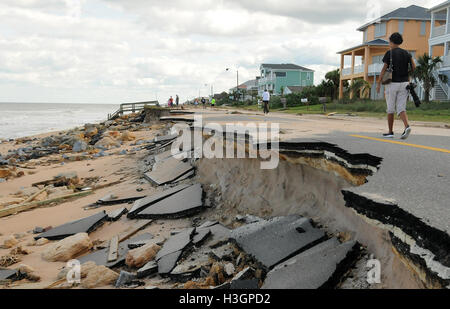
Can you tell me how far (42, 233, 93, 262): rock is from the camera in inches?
236

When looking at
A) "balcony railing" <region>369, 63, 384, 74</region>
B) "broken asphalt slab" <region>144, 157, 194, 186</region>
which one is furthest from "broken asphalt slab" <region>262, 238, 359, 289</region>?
"balcony railing" <region>369, 63, 384, 74</region>

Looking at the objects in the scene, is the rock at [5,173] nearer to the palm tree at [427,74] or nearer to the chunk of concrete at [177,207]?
the chunk of concrete at [177,207]

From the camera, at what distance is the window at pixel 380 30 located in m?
38.4

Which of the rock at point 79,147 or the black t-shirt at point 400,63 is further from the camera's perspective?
the rock at point 79,147

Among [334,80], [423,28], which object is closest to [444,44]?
[423,28]

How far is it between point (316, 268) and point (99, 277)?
9.87ft

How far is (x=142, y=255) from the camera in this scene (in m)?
5.55

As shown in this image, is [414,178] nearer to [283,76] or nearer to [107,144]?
[107,144]

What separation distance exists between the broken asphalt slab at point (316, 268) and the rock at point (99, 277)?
2319 mm

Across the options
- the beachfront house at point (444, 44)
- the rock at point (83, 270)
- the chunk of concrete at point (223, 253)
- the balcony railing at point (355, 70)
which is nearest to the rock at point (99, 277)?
the rock at point (83, 270)

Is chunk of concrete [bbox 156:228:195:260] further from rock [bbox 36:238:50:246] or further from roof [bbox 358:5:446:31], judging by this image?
roof [bbox 358:5:446:31]

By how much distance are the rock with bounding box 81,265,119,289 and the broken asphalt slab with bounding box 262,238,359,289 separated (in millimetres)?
2319
